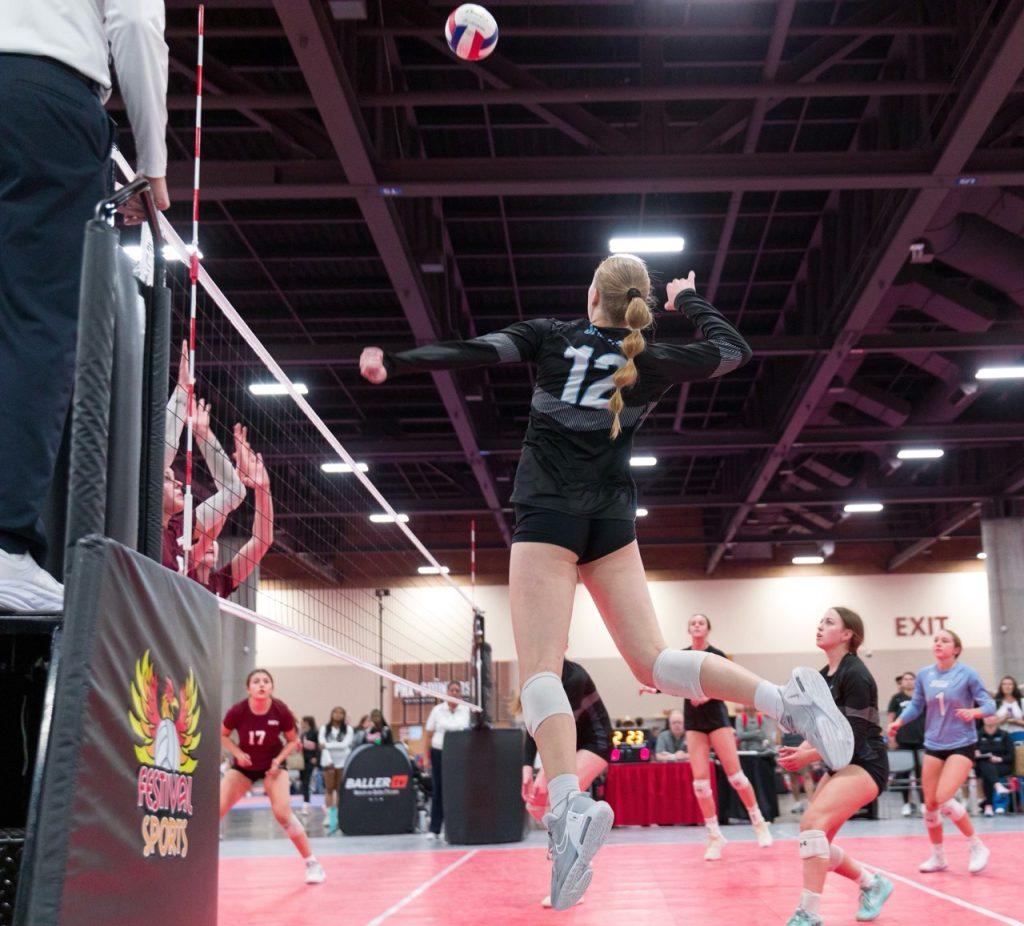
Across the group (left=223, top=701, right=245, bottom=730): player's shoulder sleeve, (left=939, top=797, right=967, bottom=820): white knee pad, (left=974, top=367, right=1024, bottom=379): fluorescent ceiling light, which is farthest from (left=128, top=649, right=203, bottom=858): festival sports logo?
(left=974, top=367, right=1024, bottom=379): fluorescent ceiling light

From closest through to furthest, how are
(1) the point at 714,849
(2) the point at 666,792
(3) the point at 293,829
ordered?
(3) the point at 293,829 < (1) the point at 714,849 < (2) the point at 666,792

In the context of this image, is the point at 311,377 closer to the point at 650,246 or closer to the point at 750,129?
the point at 650,246

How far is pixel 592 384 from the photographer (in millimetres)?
3473

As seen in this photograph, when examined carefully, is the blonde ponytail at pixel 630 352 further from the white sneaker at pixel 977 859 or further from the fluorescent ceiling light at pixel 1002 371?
the fluorescent ceiling light at pixel 1002 371

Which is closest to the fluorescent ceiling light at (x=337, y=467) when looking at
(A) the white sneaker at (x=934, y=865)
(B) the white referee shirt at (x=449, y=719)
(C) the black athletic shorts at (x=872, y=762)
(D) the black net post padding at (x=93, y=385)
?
(B) the white referee shirt at (x=449, y=719)

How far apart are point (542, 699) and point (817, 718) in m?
0.77

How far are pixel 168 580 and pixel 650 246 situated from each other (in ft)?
41.0

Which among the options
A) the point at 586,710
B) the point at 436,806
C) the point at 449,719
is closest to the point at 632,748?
the point at 449,719

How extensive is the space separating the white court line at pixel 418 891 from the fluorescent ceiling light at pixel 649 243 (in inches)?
290

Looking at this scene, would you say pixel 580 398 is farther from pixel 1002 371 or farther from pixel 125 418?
pixel 1002 371

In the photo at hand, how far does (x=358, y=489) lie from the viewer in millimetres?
26609

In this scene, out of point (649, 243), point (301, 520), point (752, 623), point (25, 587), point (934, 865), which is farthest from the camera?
point (752, 623)

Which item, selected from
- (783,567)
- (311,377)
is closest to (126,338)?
(311,377)

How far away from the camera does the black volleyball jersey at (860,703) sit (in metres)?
5.69
